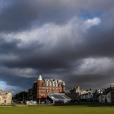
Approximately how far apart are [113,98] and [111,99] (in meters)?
1.84

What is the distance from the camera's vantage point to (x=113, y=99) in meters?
196

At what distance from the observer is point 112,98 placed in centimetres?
19988

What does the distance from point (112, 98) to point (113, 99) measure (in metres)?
4.00

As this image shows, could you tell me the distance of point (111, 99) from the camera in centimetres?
19950

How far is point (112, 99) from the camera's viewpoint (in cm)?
19788

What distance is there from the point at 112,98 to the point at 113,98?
1.79 m

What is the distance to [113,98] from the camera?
650 feet

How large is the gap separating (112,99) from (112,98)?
2.06 m

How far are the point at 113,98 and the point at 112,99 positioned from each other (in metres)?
0.88

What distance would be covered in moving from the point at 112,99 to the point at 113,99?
2032mm

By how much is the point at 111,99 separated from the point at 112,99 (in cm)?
167
